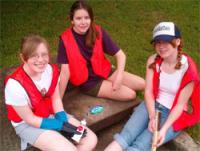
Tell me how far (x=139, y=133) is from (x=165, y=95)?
0.43 metres

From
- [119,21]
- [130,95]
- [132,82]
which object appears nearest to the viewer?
[130,95]

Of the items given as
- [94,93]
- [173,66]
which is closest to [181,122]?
[173,66]

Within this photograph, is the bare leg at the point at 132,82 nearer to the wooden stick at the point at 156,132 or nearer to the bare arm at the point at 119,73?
the bare arm at the point at 119,73

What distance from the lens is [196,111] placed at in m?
3.50

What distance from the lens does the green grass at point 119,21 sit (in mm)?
5184

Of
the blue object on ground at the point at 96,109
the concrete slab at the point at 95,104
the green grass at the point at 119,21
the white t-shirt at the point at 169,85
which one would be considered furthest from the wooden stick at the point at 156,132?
the green grass at the point at 119,21

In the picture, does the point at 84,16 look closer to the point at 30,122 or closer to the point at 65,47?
the point at 65,47

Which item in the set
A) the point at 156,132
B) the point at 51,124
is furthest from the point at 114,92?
the point at 51,124

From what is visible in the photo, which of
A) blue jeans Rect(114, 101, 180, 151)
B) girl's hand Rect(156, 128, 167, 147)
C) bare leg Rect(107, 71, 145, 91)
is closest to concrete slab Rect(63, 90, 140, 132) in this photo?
bare leg Rect(107, 71, 145, 91)

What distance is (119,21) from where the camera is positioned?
593 centimetres

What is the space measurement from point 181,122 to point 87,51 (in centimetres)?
115

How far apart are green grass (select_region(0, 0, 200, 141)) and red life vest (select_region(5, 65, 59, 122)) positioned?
5.57 feet

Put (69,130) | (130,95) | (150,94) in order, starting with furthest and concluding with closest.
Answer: (130,95), (150,94), (69,130)

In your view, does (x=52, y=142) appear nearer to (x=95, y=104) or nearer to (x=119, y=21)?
(x=95, y=104)
